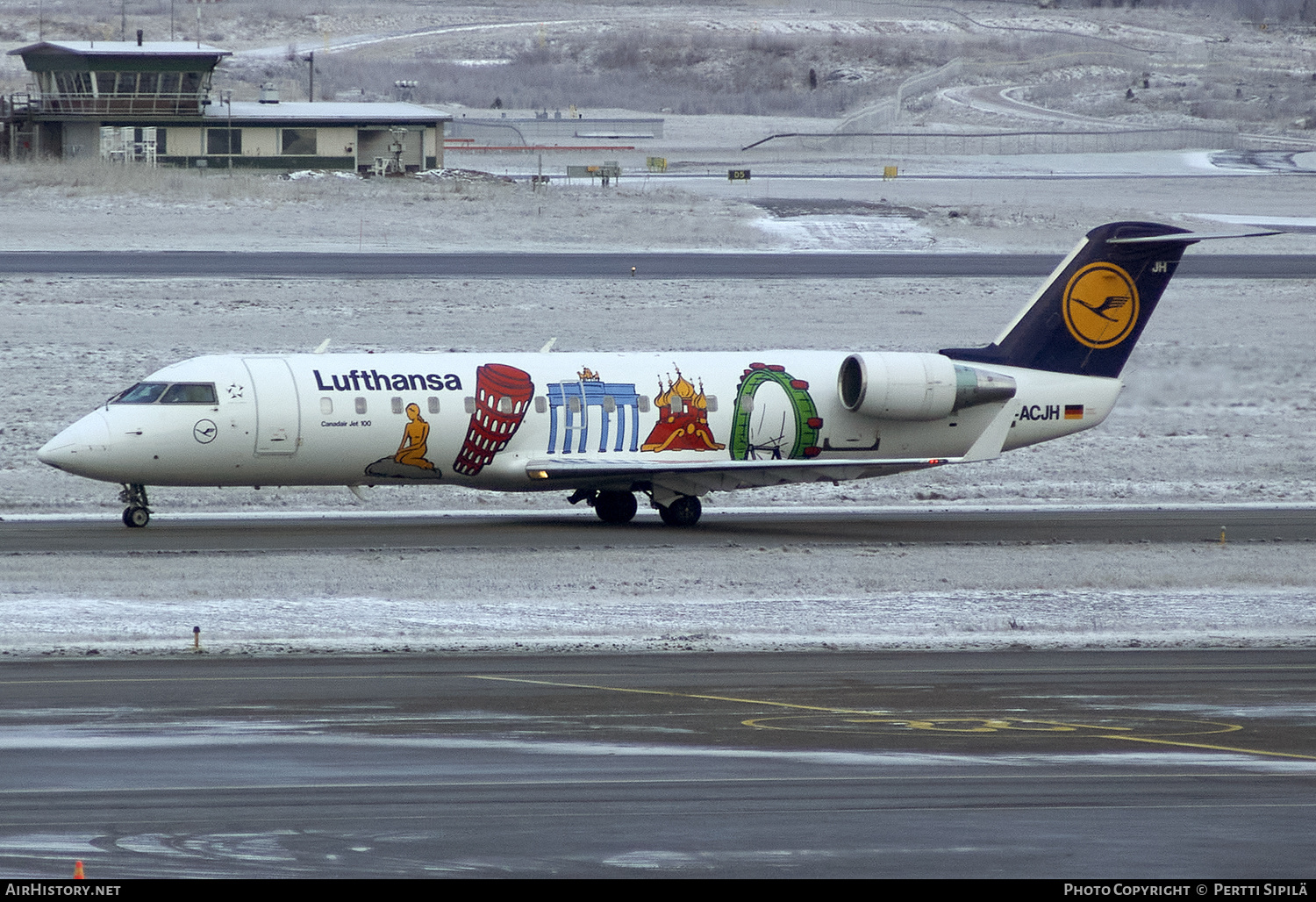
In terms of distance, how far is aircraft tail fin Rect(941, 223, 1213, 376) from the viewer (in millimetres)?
32625

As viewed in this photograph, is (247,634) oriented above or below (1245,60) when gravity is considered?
below

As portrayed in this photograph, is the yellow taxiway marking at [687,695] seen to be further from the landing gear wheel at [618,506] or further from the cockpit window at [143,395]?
the landing gear wheel at [618,506]

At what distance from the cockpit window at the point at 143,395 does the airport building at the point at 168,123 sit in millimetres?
53036

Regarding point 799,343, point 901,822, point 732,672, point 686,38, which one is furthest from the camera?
point 686,38

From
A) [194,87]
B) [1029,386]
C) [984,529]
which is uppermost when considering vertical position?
[194,87]

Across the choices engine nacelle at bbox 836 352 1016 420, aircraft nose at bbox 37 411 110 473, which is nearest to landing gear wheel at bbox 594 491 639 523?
engine nacelle at bbox 836 352 1016 420

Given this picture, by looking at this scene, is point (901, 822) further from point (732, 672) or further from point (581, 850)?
point (732, 672)

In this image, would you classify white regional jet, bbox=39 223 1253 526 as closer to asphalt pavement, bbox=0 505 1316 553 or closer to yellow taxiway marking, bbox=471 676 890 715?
asphalt pavement, bbox=0 505 1316 553

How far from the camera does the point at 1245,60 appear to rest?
533 feet

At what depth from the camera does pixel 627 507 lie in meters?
32.1

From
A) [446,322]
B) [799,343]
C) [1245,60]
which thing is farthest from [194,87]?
[1245,60]

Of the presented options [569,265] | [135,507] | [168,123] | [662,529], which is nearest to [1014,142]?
[168,123]

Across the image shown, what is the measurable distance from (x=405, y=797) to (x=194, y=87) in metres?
76.3

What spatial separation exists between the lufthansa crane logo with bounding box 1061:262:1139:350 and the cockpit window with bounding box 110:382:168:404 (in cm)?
1710
